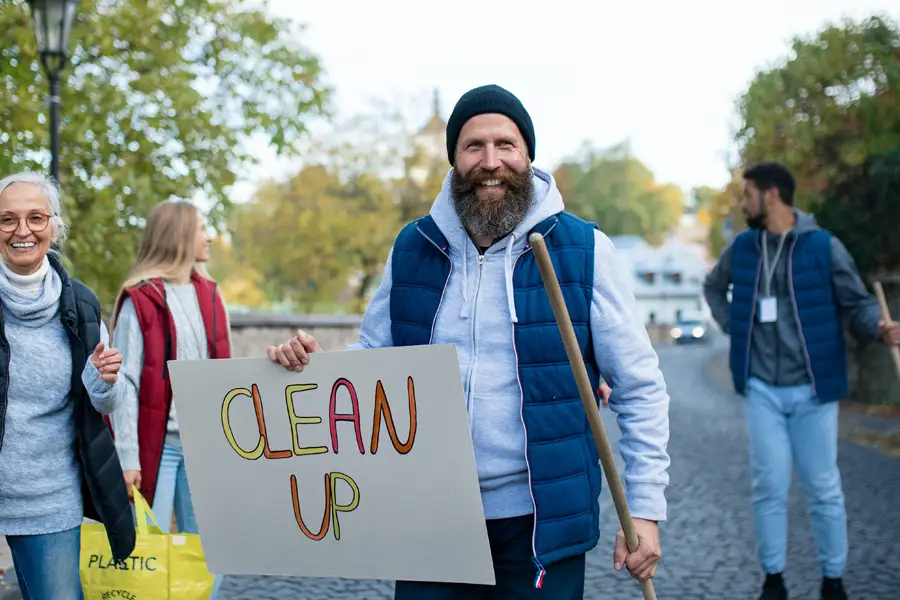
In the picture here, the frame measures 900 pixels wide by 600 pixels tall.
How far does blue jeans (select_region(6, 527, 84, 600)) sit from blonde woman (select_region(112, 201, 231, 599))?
80 cm

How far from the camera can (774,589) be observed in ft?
16.7

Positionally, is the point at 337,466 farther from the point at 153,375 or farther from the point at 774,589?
the point at 774,589

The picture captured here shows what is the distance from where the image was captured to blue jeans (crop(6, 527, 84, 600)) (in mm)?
3244

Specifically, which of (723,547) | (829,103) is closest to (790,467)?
(723,547)

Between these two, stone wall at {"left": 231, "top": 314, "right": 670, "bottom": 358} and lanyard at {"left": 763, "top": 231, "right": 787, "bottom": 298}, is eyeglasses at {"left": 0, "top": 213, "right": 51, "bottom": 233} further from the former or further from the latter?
stone wall at {"left": 231, "top": 314, "right": 670, "bottom": 358}

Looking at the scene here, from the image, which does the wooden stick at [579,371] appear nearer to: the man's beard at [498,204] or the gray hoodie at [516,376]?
the gray hoodie at [516,376]

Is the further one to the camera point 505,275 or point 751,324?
point 751,324

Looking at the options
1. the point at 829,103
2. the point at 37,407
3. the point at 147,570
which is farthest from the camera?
the point at 829,103

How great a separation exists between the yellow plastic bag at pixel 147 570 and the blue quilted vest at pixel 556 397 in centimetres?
126

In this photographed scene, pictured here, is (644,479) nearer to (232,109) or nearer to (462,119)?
(462,119)

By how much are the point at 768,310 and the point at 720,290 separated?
0.59 m

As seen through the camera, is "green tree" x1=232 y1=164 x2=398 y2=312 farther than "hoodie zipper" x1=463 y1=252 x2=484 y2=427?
Yes

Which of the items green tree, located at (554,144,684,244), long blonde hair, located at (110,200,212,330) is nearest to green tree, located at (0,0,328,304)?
long blonde hair, located at (110,200,212,330)

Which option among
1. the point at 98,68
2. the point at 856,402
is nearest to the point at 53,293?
the point at 98,68
